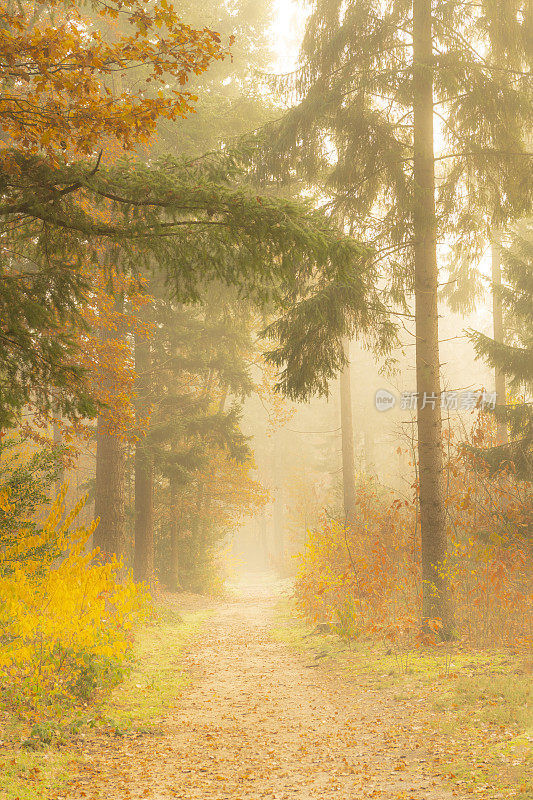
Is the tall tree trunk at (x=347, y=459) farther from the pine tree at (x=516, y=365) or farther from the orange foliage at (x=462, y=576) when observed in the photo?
the pine tree at (x=516, y=365)

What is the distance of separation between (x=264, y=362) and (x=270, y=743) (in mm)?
6305

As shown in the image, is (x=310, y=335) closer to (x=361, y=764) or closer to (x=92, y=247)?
(x=92, y=247)

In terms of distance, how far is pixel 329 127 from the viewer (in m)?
9.41

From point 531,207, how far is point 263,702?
25.0 ft

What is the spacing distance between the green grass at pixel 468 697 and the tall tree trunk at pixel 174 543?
10.6m

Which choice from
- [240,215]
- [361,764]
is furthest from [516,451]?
[240,215]

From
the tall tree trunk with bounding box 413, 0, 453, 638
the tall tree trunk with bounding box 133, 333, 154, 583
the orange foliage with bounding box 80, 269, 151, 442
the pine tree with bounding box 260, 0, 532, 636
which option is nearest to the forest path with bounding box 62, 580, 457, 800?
the tall tree trunk with bounding box 413, 0, 453, 638

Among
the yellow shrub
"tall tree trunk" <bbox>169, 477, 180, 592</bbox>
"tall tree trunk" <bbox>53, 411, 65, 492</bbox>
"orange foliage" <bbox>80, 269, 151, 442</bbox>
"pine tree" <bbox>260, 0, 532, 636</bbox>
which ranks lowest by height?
"tall tree trunk" <bbox>169, 477, 180, 592</bbox>

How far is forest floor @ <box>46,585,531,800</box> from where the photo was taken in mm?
4508

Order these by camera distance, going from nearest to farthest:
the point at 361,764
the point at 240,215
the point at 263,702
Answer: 1. the point at 240,215
2. the point at 361,764
3. the point at 263,702

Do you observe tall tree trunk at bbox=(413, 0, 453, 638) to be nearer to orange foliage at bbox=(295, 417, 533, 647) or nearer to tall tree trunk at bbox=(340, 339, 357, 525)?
orange foliage at bbox=(295, 417, 533, 647)

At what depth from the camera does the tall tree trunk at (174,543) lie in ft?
65.6

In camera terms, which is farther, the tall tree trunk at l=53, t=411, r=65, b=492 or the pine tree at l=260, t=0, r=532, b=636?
the pine tree at l=260, t=0, r=532, b=636

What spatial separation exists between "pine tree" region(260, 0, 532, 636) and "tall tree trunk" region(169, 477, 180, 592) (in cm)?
1220
